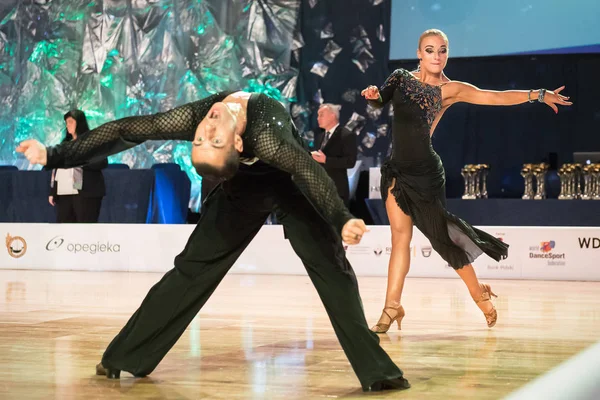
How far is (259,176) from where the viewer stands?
11.0 feet

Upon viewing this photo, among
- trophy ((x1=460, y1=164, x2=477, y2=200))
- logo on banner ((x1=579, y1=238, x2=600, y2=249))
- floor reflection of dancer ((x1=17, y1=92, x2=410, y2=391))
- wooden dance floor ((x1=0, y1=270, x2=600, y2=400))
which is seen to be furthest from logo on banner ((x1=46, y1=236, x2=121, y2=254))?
floor reflection of dancer ((x1=17, y1=92, x2=410, y2=391))

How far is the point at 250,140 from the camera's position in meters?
3.03

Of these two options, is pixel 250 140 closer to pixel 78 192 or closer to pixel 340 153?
→ pixel 340 153

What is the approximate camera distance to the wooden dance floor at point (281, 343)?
321 cm

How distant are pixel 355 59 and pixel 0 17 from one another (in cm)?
721

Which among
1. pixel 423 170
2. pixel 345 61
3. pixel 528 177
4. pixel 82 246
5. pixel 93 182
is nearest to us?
pixel 423 170

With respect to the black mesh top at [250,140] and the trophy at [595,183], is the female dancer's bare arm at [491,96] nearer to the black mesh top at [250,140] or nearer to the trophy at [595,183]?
the black mesh top at [250,140]

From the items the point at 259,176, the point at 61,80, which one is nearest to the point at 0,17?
the point at 61,80

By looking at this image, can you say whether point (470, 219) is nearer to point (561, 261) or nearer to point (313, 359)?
point (561, 261)

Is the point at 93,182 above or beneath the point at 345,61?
beneath

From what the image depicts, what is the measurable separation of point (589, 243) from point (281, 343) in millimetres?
5284

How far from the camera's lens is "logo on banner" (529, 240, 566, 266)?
8.79 m

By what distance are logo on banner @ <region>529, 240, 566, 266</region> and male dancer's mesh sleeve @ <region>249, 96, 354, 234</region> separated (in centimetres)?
629

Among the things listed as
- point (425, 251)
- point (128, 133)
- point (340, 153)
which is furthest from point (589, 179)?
point (128, 133)
